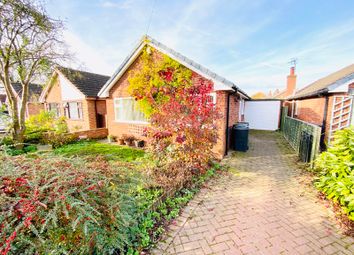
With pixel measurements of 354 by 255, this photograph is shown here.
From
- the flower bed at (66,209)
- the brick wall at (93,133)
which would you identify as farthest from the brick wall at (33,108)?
the flower bed at (66,209)

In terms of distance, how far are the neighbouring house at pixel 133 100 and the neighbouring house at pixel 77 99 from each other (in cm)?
251

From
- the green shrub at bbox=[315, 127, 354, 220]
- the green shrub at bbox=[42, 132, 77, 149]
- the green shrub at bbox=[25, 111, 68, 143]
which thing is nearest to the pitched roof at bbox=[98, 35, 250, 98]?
the green shrub at bbox=[315, 127, 354, 220]

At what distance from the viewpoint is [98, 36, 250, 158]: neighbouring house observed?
6.59 meters

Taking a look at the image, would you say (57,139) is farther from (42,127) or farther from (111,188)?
(111,188)

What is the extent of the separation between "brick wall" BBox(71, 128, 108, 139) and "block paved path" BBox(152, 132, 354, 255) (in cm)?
967

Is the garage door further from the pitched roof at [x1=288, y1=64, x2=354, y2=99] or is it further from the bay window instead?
the bay window

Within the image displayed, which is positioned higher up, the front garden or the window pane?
the window pane

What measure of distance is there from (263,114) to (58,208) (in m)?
17.0

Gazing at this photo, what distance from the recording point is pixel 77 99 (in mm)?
12578

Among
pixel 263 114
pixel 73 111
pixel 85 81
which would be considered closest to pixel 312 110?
pixel 263 114

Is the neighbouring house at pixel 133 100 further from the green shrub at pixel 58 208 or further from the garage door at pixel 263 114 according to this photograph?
the garage door at pixel 263 114

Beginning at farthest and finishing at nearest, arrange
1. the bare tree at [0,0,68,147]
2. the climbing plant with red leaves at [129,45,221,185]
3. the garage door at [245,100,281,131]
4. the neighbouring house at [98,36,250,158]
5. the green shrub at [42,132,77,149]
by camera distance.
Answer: the garage door at [245,100,281,131], the green shrub at [42,132,77,149], the bare tree at [0,0,68,147], the neighbouring house at [98,36,250,158], the climbing plant with red leaves at [129,45,221,185]

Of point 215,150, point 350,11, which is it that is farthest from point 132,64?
point 350,11

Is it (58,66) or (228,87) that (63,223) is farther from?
(58,66)
